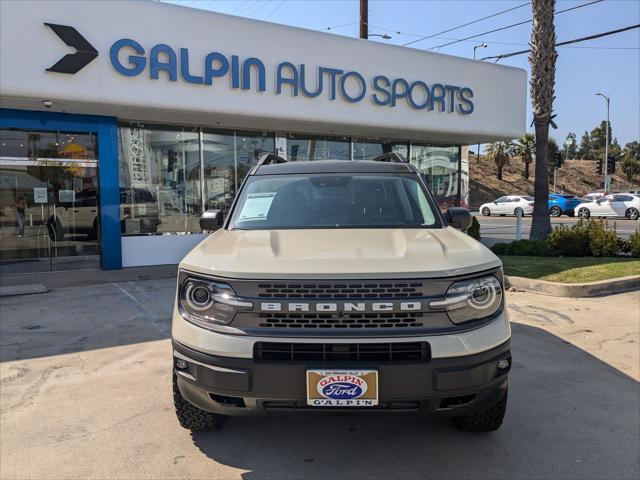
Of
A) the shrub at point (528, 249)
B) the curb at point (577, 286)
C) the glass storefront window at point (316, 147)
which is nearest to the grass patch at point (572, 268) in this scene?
the curb at point (577, 286)

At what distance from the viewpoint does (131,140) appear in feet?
37.9

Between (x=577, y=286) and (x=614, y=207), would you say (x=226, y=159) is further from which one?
(x=614, y=207)

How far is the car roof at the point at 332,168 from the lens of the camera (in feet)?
14.6

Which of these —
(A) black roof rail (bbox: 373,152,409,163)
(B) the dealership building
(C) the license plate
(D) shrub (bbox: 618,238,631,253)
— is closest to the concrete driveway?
(C) the license plate

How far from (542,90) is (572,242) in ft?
14.7

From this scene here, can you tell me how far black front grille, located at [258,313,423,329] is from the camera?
2.67 metres

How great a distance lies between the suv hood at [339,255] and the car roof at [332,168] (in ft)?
3.28

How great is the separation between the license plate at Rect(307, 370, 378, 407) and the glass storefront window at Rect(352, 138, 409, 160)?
1263 cm

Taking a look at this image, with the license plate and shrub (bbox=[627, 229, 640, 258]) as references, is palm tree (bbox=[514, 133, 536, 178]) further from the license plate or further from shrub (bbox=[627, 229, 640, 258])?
the license plate

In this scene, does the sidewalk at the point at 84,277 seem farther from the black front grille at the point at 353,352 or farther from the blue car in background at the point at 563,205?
the blue car in background at the point at 563,205

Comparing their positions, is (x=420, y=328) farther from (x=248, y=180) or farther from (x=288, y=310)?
(x=248, y=180)

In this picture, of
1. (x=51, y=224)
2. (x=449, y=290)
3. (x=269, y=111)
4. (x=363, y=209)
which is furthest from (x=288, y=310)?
(x=51, y=224)

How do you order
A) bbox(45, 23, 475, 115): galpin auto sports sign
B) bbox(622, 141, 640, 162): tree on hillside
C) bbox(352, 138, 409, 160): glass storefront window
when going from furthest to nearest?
bbox(622, 141, 640, 162): tree on hillside, bbox(352, 138, 409, 160): glass storefront window, bbox(45, 23, 475, 115): galpin auto sports sign

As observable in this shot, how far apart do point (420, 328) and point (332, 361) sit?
497 millimetres
